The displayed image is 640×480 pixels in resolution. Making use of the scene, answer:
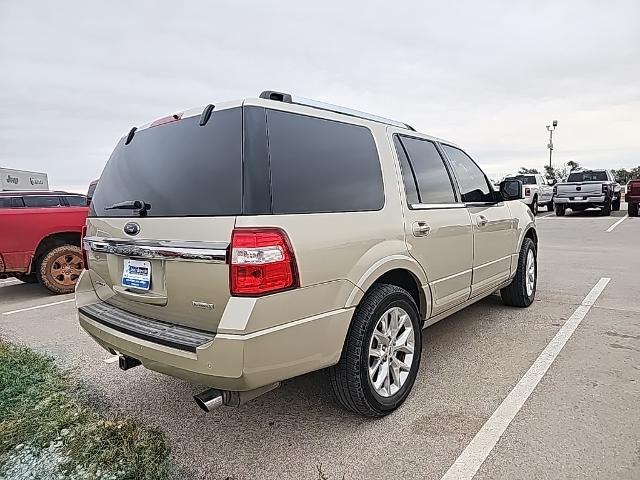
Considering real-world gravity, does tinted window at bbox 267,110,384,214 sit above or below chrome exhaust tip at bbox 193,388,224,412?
above

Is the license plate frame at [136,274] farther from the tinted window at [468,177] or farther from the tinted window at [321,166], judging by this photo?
the tinted window at [468,177]

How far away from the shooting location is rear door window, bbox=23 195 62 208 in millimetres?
7246

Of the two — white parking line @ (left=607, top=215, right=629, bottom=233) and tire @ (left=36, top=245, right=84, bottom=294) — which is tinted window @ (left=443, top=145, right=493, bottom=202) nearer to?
tire @ (left=36, top=245, right=84, bottom=294)

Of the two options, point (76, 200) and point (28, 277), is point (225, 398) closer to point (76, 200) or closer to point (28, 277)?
point (28, 277)

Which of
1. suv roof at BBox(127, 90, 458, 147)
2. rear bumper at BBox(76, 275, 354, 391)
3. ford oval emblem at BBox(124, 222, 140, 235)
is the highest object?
suv roof at BBox(127, 90, 458, 147)

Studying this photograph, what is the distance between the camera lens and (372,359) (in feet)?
9.19

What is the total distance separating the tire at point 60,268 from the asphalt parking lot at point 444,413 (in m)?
2.02

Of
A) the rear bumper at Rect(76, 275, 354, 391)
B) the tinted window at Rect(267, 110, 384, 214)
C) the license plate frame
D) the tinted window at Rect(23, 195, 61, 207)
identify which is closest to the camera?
the rear bumper at Rect(76, 275, 354, 391)

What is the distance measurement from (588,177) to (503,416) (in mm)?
19188

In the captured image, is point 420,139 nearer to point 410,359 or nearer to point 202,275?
point 410,359

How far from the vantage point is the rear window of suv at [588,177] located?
61.1ft

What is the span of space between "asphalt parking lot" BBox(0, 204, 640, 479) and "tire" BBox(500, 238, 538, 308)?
19 centimetres

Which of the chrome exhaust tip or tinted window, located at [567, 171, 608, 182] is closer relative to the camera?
the chrome exhaust tip

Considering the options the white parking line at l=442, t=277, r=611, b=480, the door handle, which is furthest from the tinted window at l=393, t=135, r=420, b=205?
the white parking line at l=442, t=277, r=611, b=480
